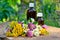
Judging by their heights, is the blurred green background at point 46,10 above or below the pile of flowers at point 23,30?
below

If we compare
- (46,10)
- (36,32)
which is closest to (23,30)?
(36,32)

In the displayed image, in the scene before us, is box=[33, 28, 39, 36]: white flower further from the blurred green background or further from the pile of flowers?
the blurred green background

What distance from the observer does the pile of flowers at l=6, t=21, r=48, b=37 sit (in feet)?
6.37

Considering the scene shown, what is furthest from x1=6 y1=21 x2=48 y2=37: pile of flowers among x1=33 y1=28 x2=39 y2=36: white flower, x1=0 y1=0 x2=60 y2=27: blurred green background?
x1=0 y1=0 x2=60 y2=27: blurred green background

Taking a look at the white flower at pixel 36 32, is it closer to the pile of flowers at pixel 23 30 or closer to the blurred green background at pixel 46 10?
the pile of flowers at pixel 23 30

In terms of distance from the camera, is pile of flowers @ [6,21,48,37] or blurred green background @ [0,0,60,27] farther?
blurred green background @ [0,0,60,27]

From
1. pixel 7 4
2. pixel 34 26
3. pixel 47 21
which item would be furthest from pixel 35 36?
pixel 47 21

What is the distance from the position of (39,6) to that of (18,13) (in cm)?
42

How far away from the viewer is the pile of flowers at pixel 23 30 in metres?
1.94

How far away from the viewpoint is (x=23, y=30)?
6.43 feet

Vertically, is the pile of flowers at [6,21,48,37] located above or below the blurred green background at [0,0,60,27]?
above

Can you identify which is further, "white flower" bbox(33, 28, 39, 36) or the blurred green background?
the blurred green background

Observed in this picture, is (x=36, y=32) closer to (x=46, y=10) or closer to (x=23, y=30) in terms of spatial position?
(x=23, y=30)

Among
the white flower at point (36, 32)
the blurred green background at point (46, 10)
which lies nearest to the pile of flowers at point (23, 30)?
the white flower at point (36, 32)
